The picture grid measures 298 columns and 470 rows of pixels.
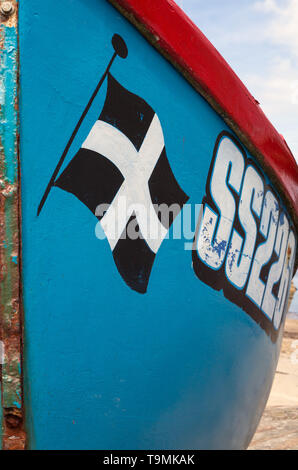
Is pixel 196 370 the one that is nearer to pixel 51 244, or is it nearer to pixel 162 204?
pixel 162 204

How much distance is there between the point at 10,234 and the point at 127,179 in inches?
12.7

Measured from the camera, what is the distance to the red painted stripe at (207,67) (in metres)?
1.20

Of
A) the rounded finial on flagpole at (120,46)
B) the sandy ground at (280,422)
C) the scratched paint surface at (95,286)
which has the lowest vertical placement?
the sandy ground at (280,422)

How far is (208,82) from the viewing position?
135cm

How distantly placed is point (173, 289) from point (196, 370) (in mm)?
304

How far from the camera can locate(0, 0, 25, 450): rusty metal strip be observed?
3.27ft

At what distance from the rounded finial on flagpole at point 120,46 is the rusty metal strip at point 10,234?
251mm

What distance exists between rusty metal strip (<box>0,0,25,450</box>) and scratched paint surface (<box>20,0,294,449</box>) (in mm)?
19

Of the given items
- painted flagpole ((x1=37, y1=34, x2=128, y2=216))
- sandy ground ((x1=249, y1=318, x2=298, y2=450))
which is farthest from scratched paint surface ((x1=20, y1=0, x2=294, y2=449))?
sandy ground ((x1=249, y1=318, x2=298, y2=450))

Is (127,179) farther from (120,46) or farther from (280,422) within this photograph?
(280,422)

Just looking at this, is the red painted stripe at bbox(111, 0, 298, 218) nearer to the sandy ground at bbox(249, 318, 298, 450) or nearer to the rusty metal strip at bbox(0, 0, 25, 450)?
the rusty metal strip at bbox(0, 0, 25, 450)

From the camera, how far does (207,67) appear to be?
4.46 ft

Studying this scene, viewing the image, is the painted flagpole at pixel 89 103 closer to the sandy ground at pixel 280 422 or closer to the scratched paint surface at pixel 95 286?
the scratched paint surface at pixel 95 286

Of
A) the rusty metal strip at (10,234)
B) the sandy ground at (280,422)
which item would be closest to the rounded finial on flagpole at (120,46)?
the rusty metal strip at (10,234)
